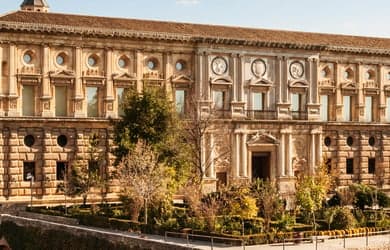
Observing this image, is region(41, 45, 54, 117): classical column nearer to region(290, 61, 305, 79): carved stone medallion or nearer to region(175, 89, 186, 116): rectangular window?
region(175, 89, 186, 116): rectangular window

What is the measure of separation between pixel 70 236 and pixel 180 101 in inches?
764

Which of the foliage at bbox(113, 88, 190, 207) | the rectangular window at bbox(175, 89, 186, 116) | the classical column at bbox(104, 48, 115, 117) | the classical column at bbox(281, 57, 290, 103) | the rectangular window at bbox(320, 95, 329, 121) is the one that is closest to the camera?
the foliage at bbox(113, 88, 190, 207)

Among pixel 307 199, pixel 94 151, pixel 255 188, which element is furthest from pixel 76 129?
pixel 307 199

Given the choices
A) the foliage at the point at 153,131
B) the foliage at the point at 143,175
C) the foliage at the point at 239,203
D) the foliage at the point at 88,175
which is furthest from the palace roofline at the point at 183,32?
the foliage at the point at 239,203

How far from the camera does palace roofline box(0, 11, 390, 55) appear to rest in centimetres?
5434

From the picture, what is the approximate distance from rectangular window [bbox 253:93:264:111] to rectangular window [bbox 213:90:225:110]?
257cm

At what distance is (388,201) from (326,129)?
12.4 m

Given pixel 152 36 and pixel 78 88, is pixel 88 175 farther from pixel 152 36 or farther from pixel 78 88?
pixel 152 36

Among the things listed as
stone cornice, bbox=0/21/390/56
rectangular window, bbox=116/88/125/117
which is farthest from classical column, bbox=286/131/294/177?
rectangular window, bbox=116/88/125/117

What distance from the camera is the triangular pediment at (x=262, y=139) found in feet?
198

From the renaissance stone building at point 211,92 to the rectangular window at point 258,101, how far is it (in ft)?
0.23

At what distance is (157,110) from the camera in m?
51.0

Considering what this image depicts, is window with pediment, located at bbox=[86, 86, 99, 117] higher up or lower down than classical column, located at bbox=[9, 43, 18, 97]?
lower down

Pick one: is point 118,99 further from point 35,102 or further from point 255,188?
point 255,188
